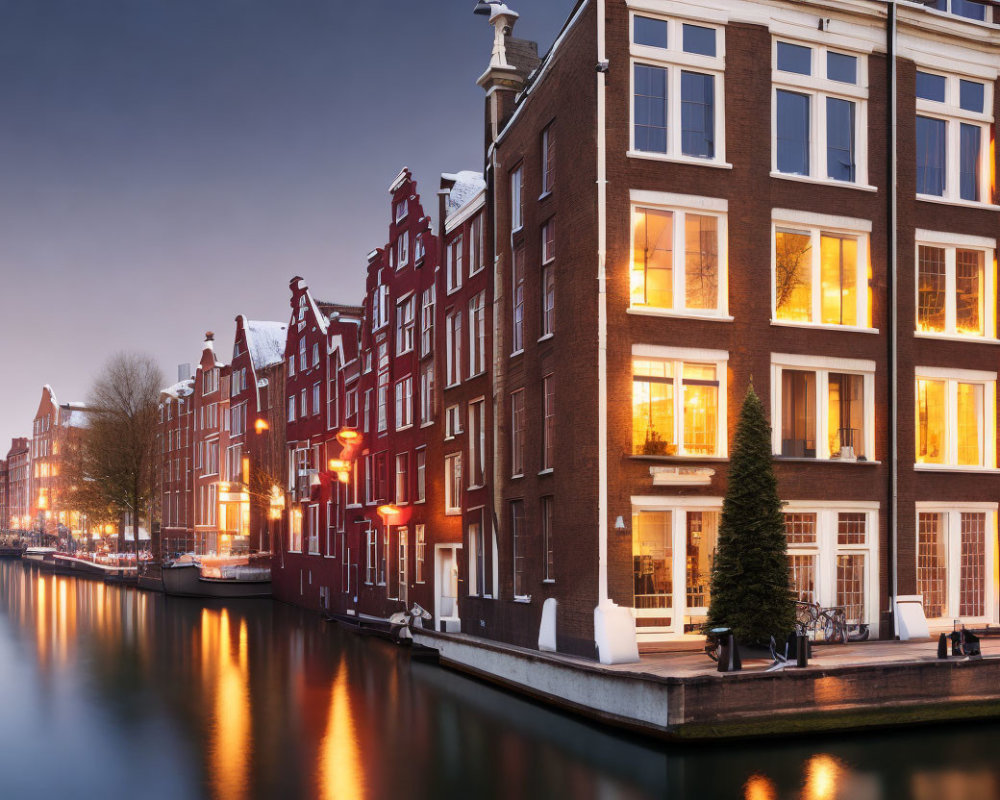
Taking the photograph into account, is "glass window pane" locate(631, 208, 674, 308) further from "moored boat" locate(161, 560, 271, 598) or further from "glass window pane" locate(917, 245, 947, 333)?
"moored boat" locate(161, 560, 271, 598)

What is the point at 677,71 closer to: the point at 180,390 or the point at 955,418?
the point at 955,418

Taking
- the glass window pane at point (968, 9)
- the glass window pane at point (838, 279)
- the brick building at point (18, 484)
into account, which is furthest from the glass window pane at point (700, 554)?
the brick building at point (18, 484)

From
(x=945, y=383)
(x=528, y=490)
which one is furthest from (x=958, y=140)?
(x=528, y=490)

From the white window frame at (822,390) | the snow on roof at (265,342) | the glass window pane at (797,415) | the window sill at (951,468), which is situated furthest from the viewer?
the snow on roof at (265,342)

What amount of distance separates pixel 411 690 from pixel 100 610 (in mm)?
34031

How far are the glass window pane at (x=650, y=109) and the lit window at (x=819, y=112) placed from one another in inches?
114

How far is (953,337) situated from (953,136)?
5.12 m

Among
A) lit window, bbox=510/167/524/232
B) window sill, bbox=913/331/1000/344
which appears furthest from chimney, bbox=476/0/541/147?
window sill, bbox=913/331/1000/344

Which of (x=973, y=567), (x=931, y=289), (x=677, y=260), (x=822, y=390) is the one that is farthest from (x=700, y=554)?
(x=931, y=289)

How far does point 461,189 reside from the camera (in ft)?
128

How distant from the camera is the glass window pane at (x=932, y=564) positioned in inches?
1064

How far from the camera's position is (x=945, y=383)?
27.7 metres

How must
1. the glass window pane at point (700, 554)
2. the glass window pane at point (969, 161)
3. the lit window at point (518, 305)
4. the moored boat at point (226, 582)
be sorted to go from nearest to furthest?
the glass window pane at point (700, 554) → the glass window pane at point (969, 161) → the lit window at point (518, 305) → the moored boat at point (226, 582)

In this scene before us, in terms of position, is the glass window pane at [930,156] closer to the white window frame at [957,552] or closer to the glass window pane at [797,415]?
the glass window pane at [797,415]
